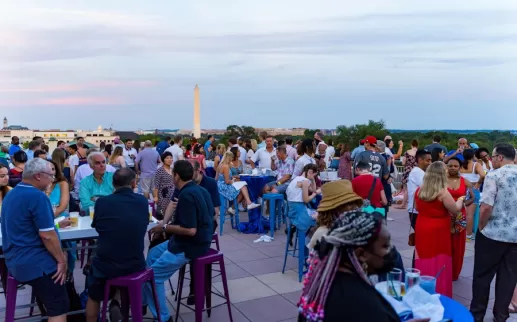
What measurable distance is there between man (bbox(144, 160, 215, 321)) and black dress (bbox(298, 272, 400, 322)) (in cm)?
208

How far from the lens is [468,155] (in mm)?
6305

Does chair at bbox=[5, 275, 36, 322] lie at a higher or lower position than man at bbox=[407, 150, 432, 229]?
lower

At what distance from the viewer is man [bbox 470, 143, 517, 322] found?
3662 mm

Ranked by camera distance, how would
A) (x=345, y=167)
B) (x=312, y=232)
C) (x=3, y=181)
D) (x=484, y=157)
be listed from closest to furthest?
(x=312, y=232) → (x=3, y=181) → (x=484, y=157) → (x=345, y=167)

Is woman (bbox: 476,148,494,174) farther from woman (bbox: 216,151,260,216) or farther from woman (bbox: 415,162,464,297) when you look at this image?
woman (bbox: 216,151,260,216)

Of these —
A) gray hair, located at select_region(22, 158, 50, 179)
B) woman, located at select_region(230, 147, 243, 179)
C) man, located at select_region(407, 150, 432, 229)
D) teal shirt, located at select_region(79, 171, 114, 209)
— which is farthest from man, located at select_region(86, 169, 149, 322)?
woman, located at select_region(230, 147, 243, 179)

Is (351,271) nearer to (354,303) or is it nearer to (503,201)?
(354,303)

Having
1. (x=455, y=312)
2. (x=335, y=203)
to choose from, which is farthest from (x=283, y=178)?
(x=455, y=312)

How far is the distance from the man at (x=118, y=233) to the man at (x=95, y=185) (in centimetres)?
147

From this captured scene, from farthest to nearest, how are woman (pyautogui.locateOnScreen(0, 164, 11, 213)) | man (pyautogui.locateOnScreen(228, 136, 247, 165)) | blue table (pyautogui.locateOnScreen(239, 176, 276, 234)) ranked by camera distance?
man (pyautogui.locateOnScreen(228, 136, 247, 165)) < blue table (pyautogui.locateOnScreen(239, 176, 276, 234)) < woman (pyautogui.locateOnScreen(0, 164, 11, 213))

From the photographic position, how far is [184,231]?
11.9ft

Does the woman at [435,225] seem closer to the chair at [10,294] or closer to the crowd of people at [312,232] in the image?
the crowd of people at [312,232]

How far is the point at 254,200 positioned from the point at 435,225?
13.9ft

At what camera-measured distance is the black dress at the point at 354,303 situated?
1665 mm
